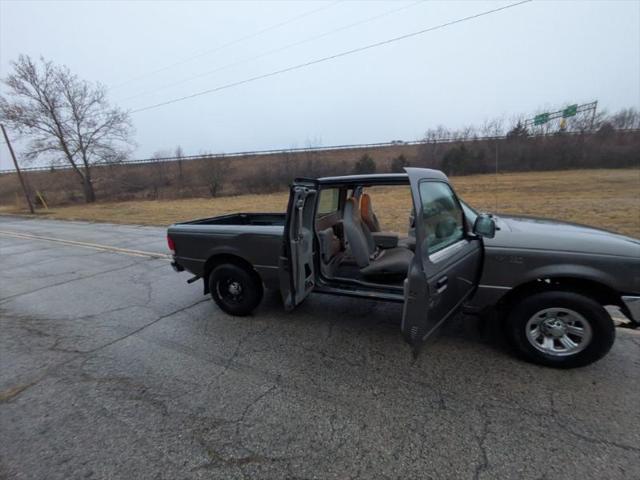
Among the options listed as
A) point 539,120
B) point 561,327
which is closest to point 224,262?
point 561,327

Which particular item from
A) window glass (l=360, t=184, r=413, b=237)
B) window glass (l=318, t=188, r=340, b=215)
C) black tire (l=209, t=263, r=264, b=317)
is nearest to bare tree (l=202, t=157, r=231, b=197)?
window glass (l=360, t=184, r=413, b=237)

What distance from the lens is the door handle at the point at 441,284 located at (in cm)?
229

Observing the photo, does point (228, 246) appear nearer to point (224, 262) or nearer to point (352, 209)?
point (224, 262)

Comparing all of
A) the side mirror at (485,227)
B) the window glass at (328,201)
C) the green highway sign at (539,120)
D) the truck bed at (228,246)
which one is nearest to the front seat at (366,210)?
the window glass at (328,201)

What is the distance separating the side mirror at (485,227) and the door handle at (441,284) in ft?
2.43

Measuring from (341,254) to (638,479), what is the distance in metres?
3.12

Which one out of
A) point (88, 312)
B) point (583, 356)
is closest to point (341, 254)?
point (583, 356)

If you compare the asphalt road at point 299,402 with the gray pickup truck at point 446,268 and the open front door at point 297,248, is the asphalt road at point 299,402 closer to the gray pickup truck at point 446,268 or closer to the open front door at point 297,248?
the gray pickup truck at point 446,268

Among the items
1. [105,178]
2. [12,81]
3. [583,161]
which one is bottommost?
[583,161]

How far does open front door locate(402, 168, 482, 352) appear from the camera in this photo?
2197 millimetres

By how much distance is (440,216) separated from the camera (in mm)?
2797

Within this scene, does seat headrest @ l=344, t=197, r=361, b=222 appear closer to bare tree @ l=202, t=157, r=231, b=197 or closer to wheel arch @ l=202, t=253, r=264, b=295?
wheel arch @ l=202, t=253, r=264, b=295

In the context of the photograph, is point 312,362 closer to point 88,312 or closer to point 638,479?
point 638,479

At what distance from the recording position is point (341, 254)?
418cm
